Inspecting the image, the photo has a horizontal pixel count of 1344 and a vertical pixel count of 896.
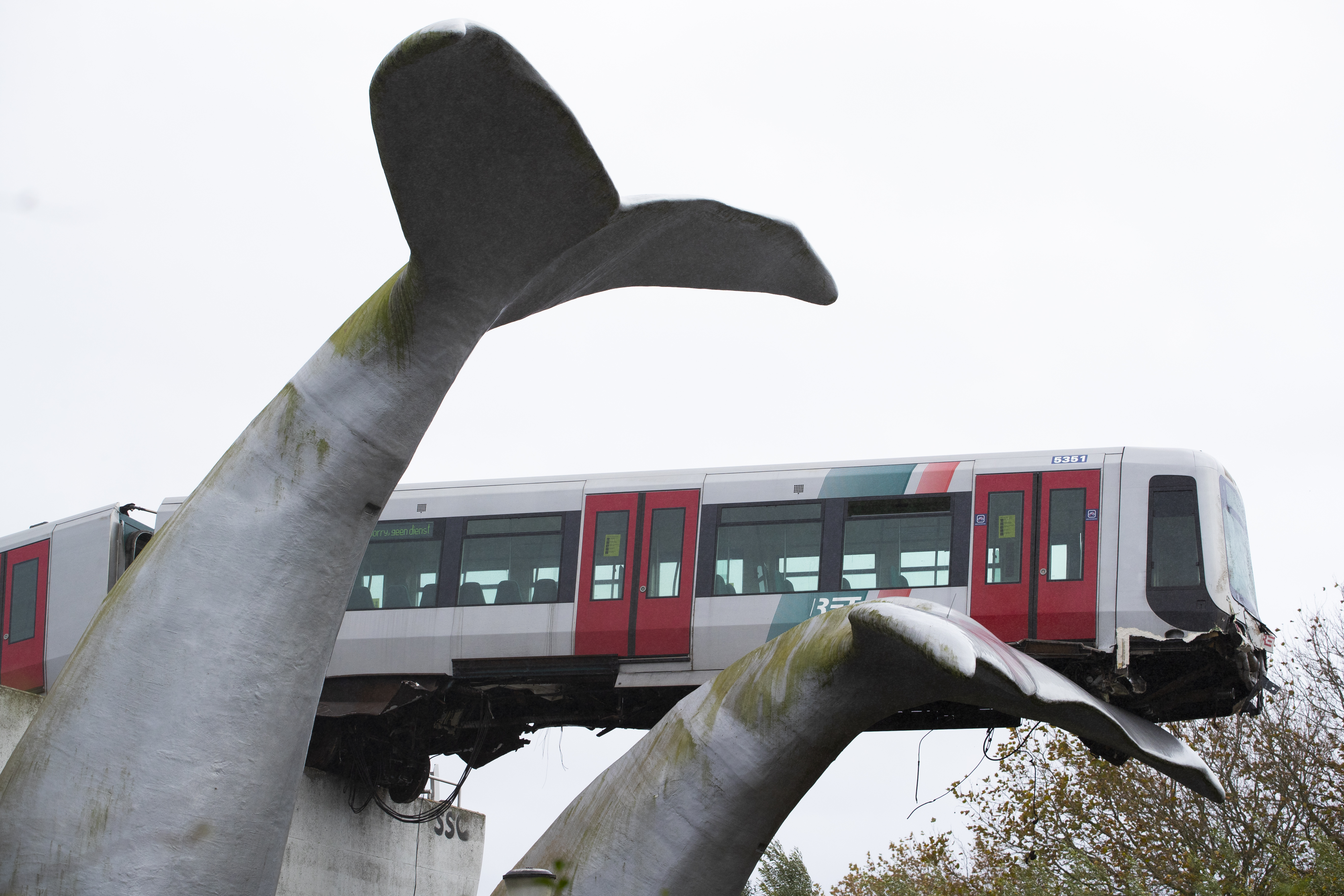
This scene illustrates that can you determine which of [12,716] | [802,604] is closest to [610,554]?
[802,604]

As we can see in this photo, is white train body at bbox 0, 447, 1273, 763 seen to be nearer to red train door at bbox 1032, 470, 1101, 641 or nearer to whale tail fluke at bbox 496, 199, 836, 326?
red train door at bbox 1032, 470, 1101, 641

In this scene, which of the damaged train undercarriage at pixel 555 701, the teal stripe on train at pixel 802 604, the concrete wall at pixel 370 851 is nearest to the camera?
the damaged train undercarriage at pixel 555 701

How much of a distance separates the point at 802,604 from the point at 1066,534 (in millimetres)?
2476

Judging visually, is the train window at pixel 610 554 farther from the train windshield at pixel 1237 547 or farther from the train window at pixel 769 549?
the train windshield at pixel 1237 547

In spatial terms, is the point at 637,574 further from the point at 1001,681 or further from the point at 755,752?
the point at 1001,681

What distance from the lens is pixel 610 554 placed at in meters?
13.8

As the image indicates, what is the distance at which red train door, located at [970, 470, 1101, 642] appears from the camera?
12531mm

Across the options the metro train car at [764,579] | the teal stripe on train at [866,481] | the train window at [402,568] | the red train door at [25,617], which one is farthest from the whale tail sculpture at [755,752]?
the red train door at [25,617]

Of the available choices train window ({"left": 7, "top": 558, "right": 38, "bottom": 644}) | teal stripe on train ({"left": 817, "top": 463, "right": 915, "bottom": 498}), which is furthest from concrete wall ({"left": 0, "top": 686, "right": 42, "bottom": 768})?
teal stripe on train ({"left": 817, "top": 463, "right": 915, "bottom": 498})

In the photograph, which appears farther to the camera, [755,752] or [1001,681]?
[755,752]

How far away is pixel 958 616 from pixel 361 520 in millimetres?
2130

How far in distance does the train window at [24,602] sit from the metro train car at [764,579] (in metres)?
0.40

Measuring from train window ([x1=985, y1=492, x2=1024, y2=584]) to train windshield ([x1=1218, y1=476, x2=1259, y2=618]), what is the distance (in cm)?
178

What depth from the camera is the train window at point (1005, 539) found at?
12.8 meters
